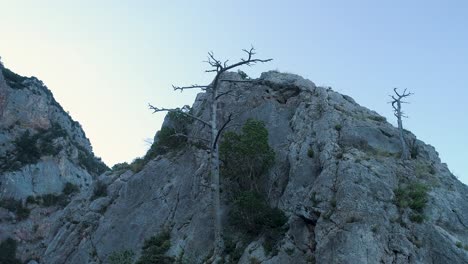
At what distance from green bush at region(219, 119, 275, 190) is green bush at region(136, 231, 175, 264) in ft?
18.5

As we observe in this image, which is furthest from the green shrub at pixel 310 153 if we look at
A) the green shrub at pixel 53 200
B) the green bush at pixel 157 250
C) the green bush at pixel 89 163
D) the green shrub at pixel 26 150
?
Answer: the green bush at pixel 89 163

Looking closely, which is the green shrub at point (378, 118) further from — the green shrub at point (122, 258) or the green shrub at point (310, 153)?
the green shrub at point (122, 258)

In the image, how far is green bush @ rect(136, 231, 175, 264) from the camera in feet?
79.2

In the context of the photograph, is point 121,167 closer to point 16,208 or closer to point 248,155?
point 248,155

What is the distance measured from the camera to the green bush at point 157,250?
24.1 m

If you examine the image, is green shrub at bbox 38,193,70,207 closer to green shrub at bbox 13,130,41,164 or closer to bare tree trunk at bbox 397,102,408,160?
green shrub at bbox 13,130,41,164

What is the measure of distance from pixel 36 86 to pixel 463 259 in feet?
282

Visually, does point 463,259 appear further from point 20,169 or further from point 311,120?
Result: point 20,169

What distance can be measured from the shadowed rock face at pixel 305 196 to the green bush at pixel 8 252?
3095 centimetres


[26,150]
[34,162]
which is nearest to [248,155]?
[34,162]

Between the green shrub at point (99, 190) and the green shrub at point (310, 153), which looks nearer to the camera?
the green shrub at point (310, 153)

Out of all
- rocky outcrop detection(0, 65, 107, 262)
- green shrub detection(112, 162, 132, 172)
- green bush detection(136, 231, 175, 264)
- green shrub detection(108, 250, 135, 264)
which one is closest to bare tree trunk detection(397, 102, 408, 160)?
green bush detection(136, 231, 175, 264)

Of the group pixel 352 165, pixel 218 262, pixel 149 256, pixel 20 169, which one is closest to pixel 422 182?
pixel 352 165

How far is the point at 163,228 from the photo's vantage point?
89.2 feet
